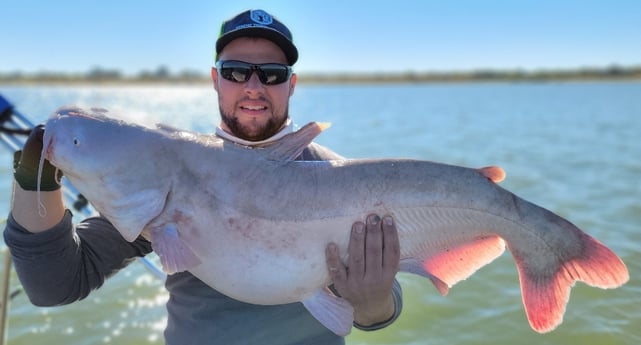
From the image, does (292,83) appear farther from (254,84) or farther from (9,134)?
(9,134)

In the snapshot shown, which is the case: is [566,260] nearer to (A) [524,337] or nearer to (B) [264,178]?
(B) [264,178]

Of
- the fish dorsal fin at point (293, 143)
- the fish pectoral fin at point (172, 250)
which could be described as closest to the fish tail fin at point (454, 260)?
the fish dorsal fin at point (293, 143)

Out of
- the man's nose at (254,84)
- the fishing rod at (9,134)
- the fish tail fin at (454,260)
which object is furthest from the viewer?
the fishing rod at (9,134)

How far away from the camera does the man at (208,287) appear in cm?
221

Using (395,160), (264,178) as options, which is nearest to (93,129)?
(264,178)

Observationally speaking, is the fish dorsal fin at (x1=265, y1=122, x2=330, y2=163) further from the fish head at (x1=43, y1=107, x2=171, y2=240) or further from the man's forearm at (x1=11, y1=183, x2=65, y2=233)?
the man's forearm at (x1=11, y1=183, x2=65, y2=233)

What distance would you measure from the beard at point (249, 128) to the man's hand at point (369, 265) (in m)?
0.87

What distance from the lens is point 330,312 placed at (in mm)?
2271

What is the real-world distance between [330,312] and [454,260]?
0.60 metres

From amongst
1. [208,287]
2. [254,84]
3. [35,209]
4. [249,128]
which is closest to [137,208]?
[35,209]

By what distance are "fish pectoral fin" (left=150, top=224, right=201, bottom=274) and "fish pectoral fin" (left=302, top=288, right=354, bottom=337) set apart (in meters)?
0.50

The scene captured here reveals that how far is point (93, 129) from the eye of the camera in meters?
2.12

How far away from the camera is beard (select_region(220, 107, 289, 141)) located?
2.81 m

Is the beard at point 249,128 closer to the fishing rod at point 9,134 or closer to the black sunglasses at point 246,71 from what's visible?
the black sunglasses at point 246,71
